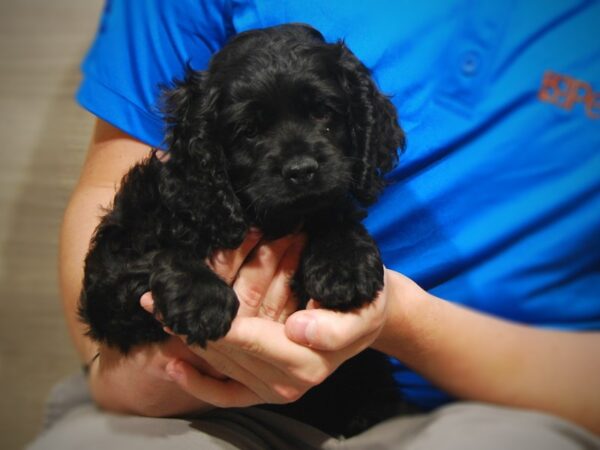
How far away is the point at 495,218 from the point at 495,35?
474mm

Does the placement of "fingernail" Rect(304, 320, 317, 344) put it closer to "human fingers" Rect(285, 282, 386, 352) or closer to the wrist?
"human fingers" Rect(285, 282, 386, 352)

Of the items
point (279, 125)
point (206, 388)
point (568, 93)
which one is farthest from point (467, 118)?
point (206, 388)

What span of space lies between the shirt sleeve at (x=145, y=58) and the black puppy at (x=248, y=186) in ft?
0.62

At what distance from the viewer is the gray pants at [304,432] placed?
3.87 ft

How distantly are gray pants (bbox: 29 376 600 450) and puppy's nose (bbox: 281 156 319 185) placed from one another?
2.20 feet

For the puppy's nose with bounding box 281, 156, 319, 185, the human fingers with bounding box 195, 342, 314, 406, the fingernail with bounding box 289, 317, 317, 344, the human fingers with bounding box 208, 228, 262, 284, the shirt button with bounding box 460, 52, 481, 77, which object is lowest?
the human fingers with bounding box 195, 342, 314, 406

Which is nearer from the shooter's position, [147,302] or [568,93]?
[147,302]

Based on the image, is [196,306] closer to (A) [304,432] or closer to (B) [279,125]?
(B) [279,125]

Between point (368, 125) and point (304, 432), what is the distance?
0.83 metres

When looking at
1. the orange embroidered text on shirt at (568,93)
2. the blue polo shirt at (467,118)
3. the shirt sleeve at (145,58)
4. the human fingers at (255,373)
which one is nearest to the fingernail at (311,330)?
the human fingers at (255,373)

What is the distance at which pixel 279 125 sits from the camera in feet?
4.03

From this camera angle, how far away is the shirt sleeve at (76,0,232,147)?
1449 millimetres

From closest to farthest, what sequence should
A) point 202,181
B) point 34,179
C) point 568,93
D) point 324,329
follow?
point 324,329, point 202,181, point 568,93, point 34,179

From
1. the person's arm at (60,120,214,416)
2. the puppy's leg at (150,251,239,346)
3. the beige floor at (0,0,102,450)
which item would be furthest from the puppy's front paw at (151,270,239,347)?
the beige floor at (0,0,102,450)
